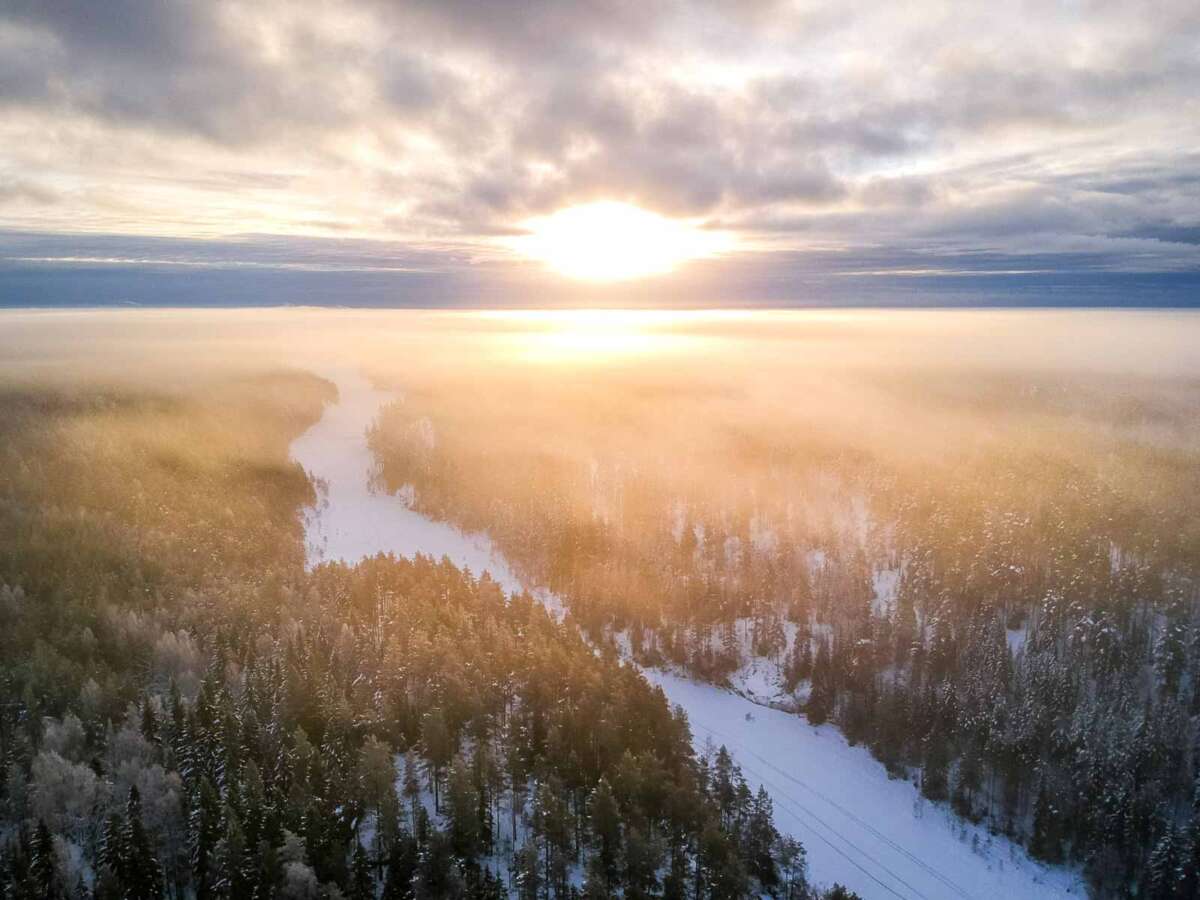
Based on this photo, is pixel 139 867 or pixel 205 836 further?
pixel 205 836

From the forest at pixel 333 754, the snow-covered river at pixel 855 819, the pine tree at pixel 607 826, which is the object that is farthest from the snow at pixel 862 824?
the pine tree at pixel 607 826

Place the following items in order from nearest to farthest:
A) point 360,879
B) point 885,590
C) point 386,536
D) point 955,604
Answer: point 360,879, point 955,604, point 885,590, point 386,536

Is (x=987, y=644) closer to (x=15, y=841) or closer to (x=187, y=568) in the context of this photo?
(x=15, y=841)

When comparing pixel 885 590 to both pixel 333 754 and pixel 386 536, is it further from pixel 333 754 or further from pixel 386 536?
pixel 386 536

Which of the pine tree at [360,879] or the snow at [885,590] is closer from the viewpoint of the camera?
the pine tree at [360,879]

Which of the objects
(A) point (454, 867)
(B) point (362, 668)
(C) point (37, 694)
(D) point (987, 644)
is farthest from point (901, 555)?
(C) point (37, 694)

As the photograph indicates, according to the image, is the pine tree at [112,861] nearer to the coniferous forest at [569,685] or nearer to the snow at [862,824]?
the coniferous forest at [569,685]

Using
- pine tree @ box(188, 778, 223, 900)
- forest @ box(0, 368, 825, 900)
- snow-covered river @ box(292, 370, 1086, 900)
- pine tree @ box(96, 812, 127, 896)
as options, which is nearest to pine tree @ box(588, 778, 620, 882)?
forest @ box(0, 368, 825, 900)

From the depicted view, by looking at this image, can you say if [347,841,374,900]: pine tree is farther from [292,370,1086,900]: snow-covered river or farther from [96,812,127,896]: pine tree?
[292,370,1086,900]: snow-covered river

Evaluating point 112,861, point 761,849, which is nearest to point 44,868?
point 112,861
